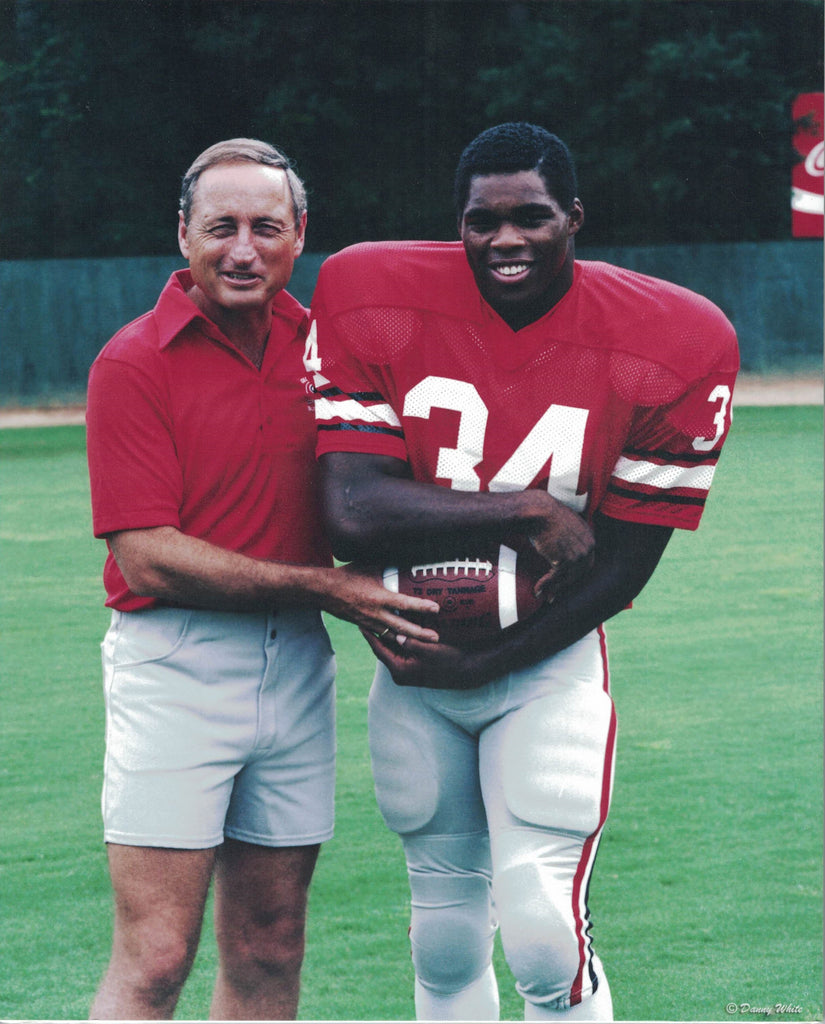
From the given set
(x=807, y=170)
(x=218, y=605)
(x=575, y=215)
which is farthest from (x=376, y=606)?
(x=807, y=170)

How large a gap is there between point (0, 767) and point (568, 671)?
9.69 feet

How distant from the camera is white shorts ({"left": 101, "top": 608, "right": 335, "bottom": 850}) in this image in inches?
110

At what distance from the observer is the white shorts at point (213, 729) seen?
2.79m

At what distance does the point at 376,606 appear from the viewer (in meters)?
2.74

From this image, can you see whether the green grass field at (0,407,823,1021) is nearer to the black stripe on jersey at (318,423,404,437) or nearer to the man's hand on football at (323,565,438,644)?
the man's hand on football at (323,565,438,644)

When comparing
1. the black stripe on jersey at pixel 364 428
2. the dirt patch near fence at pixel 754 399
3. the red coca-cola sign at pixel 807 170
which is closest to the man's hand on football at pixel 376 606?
the black stripe on jersey at pixel 364 428

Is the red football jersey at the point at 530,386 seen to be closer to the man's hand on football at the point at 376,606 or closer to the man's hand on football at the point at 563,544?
the man's hand on football at the point at 563,544

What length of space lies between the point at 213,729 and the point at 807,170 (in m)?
19.6

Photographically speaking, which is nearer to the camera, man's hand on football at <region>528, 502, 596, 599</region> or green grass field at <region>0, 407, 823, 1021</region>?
man's hand on football at <region>528, 502, 596, 599</region>

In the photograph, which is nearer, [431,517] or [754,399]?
[431,517]

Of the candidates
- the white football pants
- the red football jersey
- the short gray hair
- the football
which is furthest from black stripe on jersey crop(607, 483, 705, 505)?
the short gray hair

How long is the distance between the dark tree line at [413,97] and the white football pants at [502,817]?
16.3 meters

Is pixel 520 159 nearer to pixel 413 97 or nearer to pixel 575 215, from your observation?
pixel 575 215

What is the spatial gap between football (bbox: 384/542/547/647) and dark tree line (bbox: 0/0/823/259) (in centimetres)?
1631
